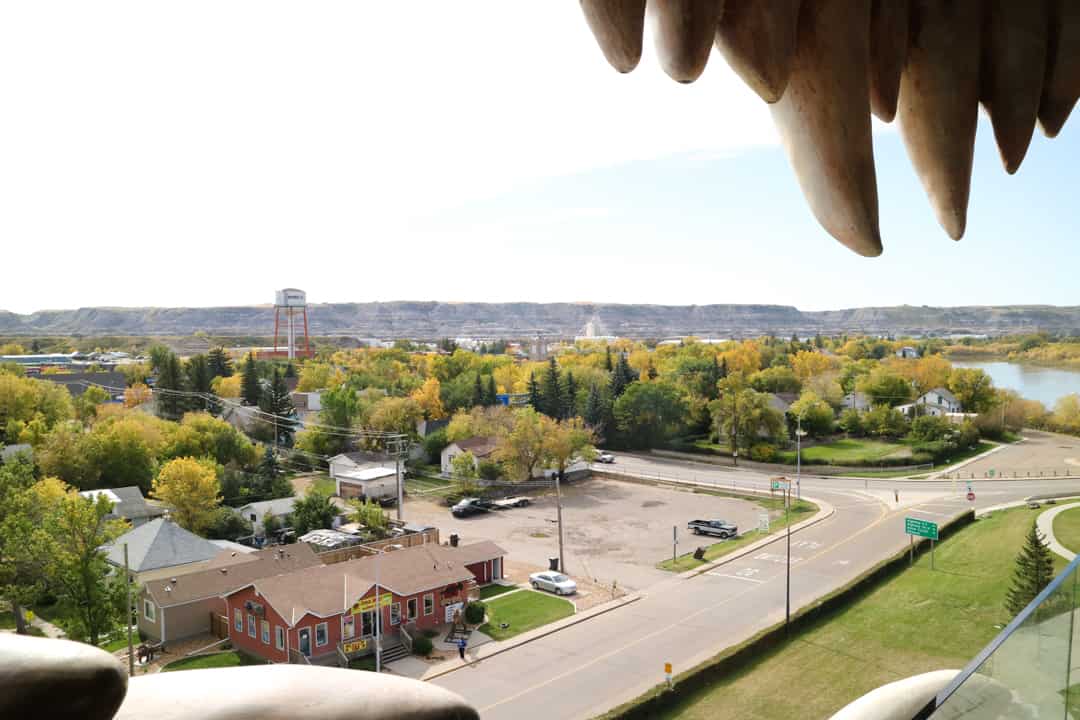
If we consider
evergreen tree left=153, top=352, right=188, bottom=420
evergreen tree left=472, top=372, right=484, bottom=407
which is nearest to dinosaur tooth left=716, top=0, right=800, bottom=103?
evergreen tree left=472, top=372, right=484, bottom=407

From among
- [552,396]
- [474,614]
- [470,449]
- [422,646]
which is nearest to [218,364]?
[552,396]

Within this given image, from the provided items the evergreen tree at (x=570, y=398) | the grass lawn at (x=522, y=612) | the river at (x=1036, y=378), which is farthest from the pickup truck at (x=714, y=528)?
the river at (x=1036, y=378)

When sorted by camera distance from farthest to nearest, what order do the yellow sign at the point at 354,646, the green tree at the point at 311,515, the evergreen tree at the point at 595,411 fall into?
1. the evergreen tree at the point at 595,411
2. the green tree at the point at 311,515
3. the yellow sign at the point at 354,646

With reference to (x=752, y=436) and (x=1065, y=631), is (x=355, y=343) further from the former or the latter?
(x=1065, y=631)

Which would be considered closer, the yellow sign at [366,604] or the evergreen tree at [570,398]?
the yellow sign at [366,604]

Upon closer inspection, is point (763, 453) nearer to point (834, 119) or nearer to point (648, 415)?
point (648, 415)

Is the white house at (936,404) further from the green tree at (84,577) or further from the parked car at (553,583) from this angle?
the green tree at (84,577)

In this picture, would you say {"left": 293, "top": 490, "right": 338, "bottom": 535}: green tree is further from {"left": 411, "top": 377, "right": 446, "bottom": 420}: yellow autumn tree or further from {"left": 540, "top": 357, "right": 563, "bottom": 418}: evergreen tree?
{"left": 540, "top": 357, "right": 563, "bottom": 418}: evergreen tree
